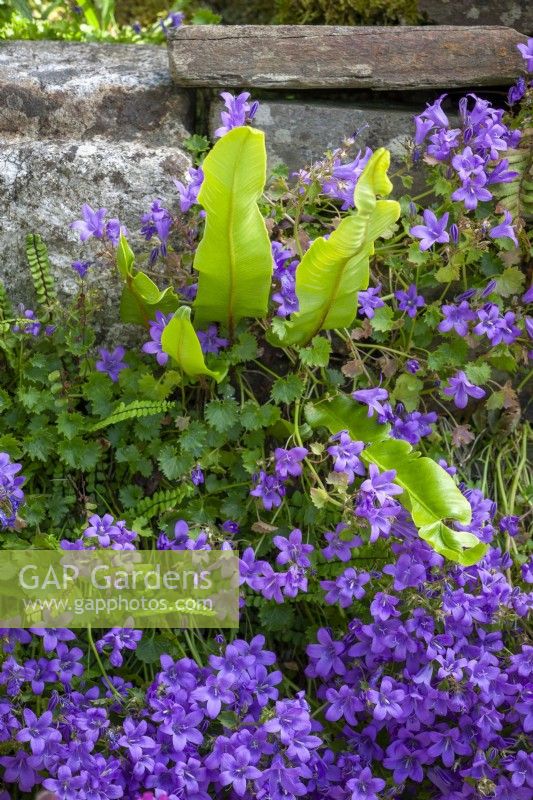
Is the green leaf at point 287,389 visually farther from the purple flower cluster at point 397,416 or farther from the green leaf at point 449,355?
the green leaf at point 449,355

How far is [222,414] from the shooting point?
2.43 metres

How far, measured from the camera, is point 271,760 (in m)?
2.07

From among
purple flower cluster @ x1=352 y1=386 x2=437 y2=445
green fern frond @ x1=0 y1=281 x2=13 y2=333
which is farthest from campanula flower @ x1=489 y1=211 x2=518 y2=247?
green fern frond @ x1=0 y1=281 x2=13 y2=333

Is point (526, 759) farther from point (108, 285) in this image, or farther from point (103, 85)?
point (103, 85)

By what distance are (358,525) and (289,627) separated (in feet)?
1.46

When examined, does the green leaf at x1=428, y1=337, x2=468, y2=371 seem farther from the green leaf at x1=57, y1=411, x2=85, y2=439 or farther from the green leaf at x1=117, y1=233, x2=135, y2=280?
the green leaf at x1=57, y1=411, x2=85, y2=439

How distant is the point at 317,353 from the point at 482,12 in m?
1.49

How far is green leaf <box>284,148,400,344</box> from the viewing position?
6.75 feet

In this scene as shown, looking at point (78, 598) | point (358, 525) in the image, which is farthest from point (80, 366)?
point (358, 525)

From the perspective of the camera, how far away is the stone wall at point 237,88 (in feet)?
8.80

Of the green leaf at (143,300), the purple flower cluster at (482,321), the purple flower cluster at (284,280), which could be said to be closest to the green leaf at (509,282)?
the purple flower cluster at (482,321)

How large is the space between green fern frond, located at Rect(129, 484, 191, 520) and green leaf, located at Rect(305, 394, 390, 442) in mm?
397

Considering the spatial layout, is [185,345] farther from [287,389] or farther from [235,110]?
[235,110]

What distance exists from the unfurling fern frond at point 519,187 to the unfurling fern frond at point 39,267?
1.30m
